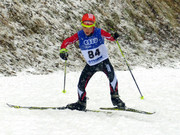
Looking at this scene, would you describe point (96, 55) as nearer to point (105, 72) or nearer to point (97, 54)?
point (97, 54)

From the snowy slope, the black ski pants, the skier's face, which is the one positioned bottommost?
the black ski pants

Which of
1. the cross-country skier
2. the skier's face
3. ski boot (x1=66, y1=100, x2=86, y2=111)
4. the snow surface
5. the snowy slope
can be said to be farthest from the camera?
the snowy slope

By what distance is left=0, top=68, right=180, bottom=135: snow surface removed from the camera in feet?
14.3

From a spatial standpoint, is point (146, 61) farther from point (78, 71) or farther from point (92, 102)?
point (92, 102)

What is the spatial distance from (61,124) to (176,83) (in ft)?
21.0

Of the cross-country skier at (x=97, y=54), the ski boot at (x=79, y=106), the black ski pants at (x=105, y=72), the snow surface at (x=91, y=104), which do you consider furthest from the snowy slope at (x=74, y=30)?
the cross-country skier at (x=97, y=54)

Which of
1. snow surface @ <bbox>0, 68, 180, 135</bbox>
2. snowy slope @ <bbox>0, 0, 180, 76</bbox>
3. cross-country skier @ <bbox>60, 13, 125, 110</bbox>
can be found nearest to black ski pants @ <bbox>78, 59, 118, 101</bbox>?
cross-country skier @ <bbox>60, 13, 125, 110</bbox>

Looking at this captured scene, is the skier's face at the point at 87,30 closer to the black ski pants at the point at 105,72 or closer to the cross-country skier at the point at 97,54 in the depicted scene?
the cross-country skier at the point at 97,54

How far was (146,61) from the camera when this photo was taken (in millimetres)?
13492

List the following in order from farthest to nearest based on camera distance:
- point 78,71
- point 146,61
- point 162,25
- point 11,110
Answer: point 162,25
point 146,61
point 78,71
point 11,110

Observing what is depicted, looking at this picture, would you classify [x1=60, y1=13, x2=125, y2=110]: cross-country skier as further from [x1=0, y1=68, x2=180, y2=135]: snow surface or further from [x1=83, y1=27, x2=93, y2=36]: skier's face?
[x1=0, y1=68, x2=180, y2=135]: snow surface

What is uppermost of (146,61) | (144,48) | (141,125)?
(144,48)

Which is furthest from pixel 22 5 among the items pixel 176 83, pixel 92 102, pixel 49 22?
pixel 176 83

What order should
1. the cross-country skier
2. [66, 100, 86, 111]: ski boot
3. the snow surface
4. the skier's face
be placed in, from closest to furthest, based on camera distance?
the snow surface < the skier's face < the cross-country skier < [66, 100, 86, 111]: ski boot
